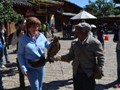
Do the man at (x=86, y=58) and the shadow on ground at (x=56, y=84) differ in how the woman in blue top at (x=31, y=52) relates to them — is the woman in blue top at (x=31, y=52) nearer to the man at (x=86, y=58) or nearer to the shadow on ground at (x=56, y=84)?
the man at (x=86, y=58)

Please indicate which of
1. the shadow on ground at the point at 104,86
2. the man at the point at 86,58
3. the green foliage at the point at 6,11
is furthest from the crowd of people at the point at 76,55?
the green foliage at the point at 6,11

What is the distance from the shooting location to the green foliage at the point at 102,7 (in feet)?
255


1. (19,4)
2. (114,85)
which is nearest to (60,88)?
(114,85)

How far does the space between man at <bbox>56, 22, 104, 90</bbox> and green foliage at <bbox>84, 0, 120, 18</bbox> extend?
72132 millimetres

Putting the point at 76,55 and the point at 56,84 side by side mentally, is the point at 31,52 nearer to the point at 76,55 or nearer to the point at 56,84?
the point at 76,55

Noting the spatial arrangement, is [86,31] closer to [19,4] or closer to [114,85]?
[114,85]

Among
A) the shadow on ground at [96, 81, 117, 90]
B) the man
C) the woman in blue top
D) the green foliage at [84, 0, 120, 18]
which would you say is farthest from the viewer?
the green foliage at [84, 0, 120, 18]

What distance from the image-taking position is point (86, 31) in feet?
16.1

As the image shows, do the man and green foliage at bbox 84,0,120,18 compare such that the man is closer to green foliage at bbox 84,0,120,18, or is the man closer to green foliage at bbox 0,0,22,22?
green foliage at bbox 0,0,22,22

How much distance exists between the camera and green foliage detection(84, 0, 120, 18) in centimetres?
7762

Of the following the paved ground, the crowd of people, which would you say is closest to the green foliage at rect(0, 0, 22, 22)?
the paved ground

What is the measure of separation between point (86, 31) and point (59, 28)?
4088 centimetres

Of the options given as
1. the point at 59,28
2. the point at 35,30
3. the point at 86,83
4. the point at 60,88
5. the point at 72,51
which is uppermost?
the point at 35,30

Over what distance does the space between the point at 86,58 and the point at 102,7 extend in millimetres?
78380
